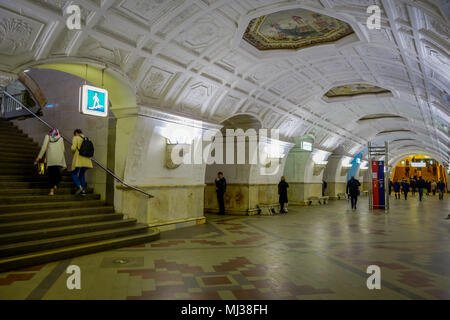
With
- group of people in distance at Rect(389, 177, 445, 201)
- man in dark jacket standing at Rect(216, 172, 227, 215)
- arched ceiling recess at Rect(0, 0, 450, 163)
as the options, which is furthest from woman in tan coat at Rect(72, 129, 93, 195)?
group of people in distance at Rect(389, 177, 445, 201)

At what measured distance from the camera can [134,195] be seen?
340 inches

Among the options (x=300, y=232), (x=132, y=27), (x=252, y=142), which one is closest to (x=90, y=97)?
(x=132, y=27)

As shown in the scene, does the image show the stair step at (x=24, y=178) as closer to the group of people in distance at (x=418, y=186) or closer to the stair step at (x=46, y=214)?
the stair step at (x=46, y=214)

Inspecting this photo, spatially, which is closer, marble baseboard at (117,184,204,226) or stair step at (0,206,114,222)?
stair step at (0,206,114,222)

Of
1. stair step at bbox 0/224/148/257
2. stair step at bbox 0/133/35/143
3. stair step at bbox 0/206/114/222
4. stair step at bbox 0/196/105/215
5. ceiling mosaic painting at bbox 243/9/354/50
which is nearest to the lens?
stair step at bbox 0/224/148/257

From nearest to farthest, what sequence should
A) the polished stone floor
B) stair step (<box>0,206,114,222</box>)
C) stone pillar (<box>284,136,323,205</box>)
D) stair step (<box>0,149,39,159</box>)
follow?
1. the polished stone floor
2. stair step (<box>0,206,114,222</box>)
3. stair step (<box>0,149,39,159</box>)
4. stone pillar (<box>284,136,323,205</box>)

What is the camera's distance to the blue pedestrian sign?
695 centimetres

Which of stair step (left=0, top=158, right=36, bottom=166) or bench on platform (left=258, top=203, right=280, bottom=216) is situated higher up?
stair step (left=0, top=158, right=36, bottom=166)

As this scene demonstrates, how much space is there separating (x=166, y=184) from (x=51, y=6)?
5.28 metres

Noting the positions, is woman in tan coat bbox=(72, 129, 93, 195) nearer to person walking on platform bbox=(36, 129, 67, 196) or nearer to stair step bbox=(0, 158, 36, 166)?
person walking on platform bbox=(36, 129, 67, 196)

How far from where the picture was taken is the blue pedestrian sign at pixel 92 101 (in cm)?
695

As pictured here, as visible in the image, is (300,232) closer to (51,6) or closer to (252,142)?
(252,142)

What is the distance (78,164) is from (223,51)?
187 inches

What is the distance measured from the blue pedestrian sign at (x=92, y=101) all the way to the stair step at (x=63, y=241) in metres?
2.60
